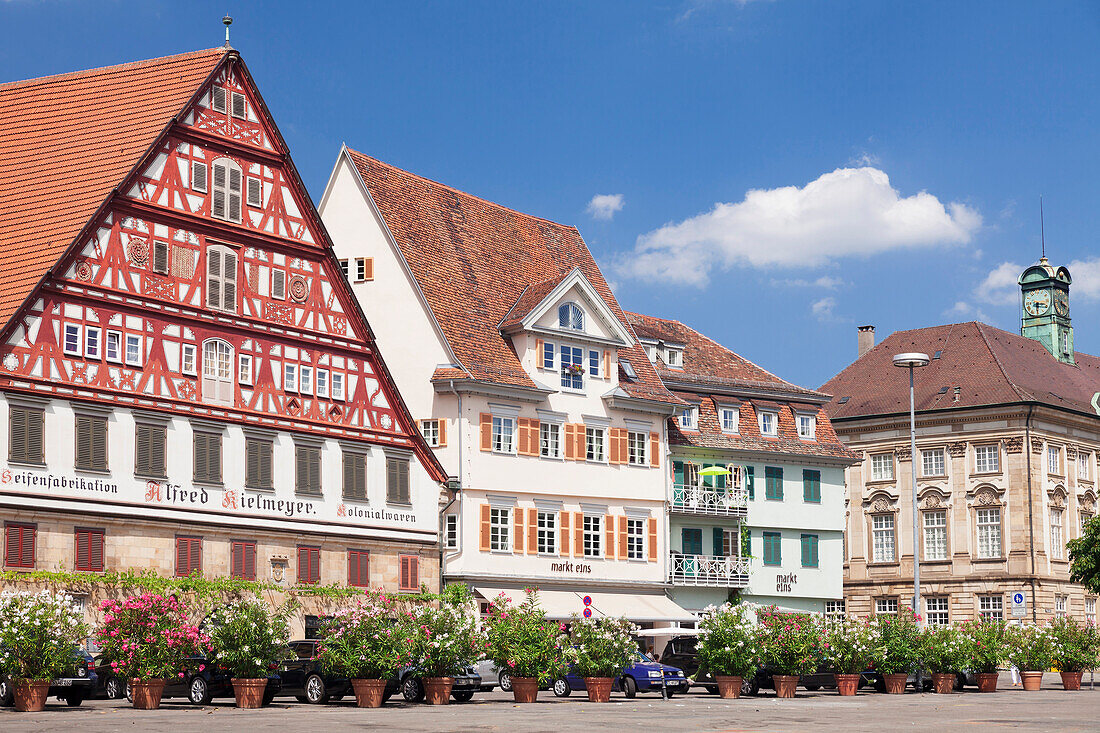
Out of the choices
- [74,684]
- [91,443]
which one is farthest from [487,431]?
[74,684]

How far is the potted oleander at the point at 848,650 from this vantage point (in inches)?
1790

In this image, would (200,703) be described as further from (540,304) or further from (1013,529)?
(1013,529)

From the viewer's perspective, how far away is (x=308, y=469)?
5216cm

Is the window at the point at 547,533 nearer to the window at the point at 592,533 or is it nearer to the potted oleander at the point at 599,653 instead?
the window at the point at 592,533

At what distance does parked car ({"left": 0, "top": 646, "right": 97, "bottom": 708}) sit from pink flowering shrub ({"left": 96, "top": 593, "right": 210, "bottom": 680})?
1008mm

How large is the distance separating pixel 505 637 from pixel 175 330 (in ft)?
50.5

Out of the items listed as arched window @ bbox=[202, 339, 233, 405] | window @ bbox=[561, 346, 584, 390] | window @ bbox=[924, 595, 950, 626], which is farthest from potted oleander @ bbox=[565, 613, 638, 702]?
window @ bbox=[924, 595, 950, 626]

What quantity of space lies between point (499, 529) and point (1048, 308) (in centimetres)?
5309

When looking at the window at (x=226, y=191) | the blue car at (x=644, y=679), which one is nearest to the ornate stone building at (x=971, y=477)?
the blue car at (x=644, y=679)

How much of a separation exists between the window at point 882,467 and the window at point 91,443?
55.7m

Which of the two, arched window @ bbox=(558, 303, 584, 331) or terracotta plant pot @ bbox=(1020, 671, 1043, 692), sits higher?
arched window @ bbox=(558, 303, 584, 331)

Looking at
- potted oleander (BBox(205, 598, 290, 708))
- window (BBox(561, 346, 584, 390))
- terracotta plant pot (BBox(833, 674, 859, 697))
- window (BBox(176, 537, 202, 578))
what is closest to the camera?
potted oleander (BBox(205, 598, 290, 708))

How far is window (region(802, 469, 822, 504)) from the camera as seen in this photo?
72938 millimetres

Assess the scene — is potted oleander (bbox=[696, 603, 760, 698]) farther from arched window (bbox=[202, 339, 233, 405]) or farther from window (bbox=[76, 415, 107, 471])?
window (bbox=[76, 415, 107, 471])
